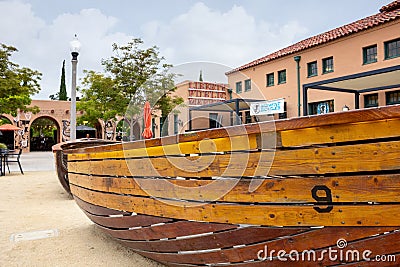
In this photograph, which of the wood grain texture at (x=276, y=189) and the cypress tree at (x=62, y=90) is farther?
the cypress tree at (x=62, y=90)

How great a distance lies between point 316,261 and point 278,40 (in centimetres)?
2010

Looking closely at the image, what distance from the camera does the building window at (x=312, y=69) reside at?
15449 millimetres

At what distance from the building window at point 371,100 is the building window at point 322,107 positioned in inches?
58.9

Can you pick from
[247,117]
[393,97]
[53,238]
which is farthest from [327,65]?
[53,238]

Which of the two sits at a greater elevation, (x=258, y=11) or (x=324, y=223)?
(x=258, y=11)

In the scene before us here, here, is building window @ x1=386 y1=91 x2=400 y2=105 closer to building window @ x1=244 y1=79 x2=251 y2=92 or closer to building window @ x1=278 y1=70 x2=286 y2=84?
building window @ x1=278 y1=70 x2=286 y2=84

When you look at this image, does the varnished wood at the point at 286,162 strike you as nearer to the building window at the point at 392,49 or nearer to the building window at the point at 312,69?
the building window at the point at 392,49

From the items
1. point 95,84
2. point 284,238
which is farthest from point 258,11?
point 284,238

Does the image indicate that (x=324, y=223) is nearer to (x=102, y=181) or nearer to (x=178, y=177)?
(x=178, y=177)

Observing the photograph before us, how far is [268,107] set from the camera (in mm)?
14578

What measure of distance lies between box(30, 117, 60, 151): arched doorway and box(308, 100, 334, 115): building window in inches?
851

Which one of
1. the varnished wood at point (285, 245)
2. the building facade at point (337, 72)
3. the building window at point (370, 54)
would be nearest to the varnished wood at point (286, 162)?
the varnished wood at point (285, 245)

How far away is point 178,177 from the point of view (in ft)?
7.61

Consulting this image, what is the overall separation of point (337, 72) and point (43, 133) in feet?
107
